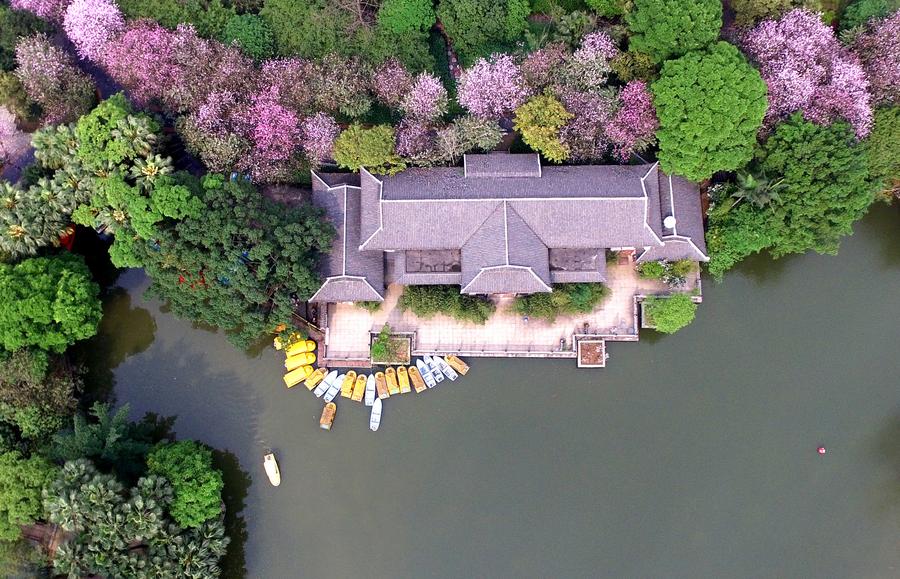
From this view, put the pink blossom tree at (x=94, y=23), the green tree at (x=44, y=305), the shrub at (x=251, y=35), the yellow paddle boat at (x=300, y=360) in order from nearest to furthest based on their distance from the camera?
the green tree at (x=44, y=305) → the pink blossom tree at (x=94, y=23) → the shrub at (x=251, y=35) → the yellow paddle boat at (x=300, y=360)

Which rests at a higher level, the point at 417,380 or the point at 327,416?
the point at 417,380

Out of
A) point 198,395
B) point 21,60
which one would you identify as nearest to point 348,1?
point 21,60

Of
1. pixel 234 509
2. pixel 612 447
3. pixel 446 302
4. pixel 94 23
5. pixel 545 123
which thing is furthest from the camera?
pixel 612 447

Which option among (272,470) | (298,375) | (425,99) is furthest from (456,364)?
(425,99)

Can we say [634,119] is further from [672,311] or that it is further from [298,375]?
[298,375]

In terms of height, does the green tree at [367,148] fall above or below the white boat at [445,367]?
above

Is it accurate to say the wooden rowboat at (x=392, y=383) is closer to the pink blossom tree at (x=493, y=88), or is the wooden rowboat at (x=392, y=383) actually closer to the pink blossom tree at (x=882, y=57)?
the pink blossom tree at (x=493, y=88)

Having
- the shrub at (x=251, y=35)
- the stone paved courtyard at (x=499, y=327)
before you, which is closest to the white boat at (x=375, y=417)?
the stone paved courtyard at (x=499, y=327)
